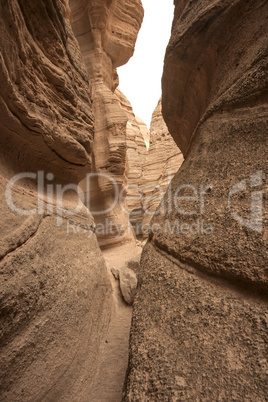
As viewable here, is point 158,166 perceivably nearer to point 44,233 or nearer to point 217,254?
point 44,233

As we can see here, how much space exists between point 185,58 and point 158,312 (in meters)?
2.27

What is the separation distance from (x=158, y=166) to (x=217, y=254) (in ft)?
27.9

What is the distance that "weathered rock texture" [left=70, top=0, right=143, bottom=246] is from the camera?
570 cm

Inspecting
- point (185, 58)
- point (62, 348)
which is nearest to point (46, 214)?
point (62, 348)

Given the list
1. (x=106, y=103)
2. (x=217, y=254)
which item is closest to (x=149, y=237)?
(x=217, y=254)

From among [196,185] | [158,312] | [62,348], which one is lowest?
[62,348]

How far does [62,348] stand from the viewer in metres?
1.68

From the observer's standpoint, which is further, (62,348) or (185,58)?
(185,58)

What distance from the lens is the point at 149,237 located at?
1.89 meters

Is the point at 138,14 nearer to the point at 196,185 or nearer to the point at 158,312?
the point at 196,185

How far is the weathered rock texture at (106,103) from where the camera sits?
5695 millimetres

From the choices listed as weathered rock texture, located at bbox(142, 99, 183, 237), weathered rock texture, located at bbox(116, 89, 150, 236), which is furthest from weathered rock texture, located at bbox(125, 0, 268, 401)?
weathered rock texture, located at bbox(116, 89, 150, 236)

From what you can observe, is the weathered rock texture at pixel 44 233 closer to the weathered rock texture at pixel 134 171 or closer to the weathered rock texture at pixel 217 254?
the weathered rock texture at pixel 217 254

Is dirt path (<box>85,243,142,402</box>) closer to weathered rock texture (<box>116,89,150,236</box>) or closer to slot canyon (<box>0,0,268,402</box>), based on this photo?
slot canyon (<box>0,0,268,402</box>)
